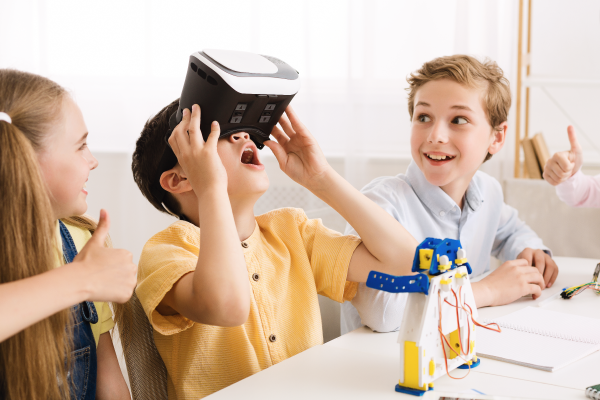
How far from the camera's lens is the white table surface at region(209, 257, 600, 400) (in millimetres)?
743

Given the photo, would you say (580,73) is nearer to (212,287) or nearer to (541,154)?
(541,154)

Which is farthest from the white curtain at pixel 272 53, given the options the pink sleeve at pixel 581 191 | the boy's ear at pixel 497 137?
the boy's ear at pixel 497 137

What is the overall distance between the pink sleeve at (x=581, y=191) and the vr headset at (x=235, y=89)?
3.27 feet

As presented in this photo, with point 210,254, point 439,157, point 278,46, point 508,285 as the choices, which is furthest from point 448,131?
point 278,46

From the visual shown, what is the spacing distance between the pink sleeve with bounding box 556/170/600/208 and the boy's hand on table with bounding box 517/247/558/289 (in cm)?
33

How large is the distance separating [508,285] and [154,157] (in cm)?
74

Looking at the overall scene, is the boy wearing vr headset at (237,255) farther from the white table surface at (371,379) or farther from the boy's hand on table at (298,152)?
the white table surface at (371,379)

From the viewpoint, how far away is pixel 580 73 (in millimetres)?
2381

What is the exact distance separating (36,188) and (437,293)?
0.55 metres

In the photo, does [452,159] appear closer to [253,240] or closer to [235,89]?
[253,240]

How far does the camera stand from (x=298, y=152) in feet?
3.74

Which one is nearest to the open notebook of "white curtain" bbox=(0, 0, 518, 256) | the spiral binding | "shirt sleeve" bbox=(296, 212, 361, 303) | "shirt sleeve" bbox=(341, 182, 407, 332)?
the spiral binding

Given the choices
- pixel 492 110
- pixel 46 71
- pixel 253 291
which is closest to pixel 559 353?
pixel 253 291

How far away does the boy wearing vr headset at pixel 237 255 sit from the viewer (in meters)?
0.85
